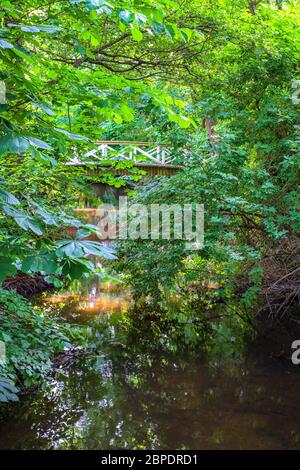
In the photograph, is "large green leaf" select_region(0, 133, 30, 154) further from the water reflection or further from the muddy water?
the water reflection

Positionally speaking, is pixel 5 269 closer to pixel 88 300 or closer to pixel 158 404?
pixel 158 404

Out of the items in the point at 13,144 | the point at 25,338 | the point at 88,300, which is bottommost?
the point at 25,338

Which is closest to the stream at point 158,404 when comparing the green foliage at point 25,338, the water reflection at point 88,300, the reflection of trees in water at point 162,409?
the reflection of trees in water at point 162,409

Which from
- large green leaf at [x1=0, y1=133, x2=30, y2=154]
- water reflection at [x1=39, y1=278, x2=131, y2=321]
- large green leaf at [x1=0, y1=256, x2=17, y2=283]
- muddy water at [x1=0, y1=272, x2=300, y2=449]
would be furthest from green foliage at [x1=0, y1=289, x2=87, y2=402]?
water reflection at [x1=39, y1=278, x2=131, y2=321]

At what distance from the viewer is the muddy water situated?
325 cm

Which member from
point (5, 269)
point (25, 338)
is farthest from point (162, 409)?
point (5, 269)

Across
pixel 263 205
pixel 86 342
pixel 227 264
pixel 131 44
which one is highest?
pixel 131 44

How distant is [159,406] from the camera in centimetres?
381

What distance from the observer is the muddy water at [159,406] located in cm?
325
